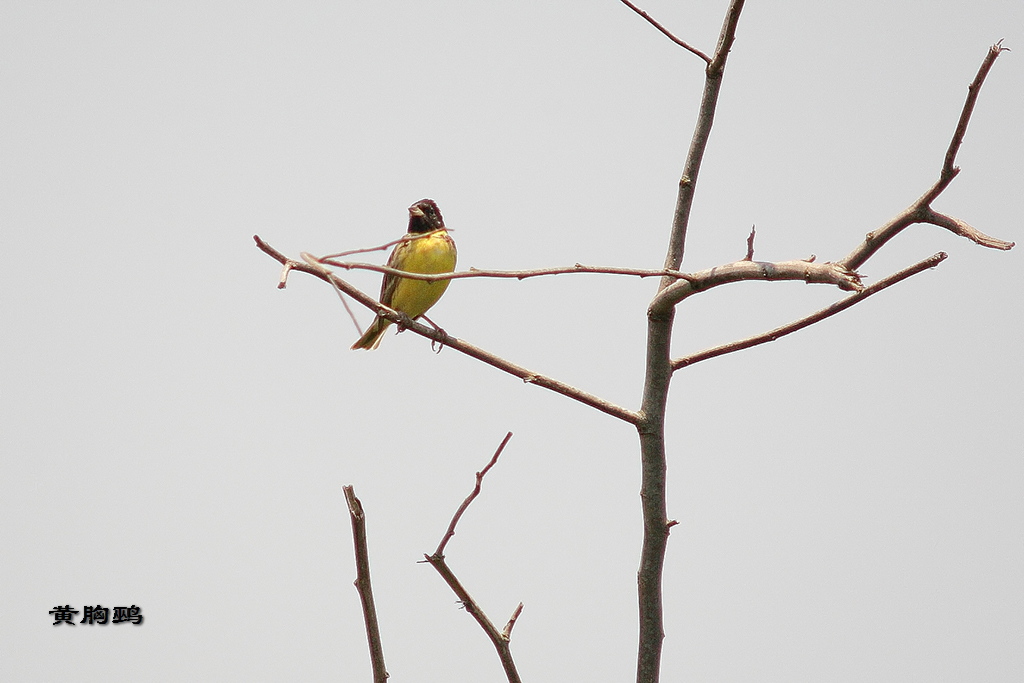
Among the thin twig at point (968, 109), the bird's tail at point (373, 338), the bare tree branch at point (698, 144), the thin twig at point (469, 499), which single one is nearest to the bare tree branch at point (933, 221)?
the thin twig at point (968, 109)

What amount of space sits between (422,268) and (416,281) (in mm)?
106

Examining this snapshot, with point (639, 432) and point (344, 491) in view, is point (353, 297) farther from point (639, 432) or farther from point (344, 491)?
point (639, 432)

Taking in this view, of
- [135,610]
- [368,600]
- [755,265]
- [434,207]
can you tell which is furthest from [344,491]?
[135,610]

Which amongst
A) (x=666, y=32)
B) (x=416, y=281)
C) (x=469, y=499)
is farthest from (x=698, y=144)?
(x=416, y=281)

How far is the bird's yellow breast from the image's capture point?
434cm

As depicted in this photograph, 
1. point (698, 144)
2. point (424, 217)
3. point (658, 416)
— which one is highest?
point (424, 217)

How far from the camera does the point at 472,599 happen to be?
237 centimetres

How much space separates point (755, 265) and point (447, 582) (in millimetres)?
1085

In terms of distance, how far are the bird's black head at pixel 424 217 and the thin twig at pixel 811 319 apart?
2.60 m

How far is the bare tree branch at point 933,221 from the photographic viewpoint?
197 centimetres

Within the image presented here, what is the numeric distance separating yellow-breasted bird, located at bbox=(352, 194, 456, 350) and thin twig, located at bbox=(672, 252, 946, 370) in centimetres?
205

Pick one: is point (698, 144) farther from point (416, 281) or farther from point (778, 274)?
point (416, 281)

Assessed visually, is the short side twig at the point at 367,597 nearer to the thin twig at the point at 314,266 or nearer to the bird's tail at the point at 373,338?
the thin twig at the point at 314,266

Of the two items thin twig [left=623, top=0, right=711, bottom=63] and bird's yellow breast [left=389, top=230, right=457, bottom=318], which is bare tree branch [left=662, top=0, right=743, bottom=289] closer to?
thin twig [left=623, top=0, right=711, bottom=63]
